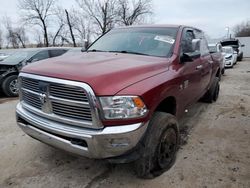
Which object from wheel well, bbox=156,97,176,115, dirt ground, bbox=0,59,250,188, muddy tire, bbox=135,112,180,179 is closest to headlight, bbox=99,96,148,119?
muddy tire, bbox=135,112,180,179

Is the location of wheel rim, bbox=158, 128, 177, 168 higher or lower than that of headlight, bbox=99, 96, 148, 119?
lower

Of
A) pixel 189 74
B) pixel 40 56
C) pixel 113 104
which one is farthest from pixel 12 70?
pixel 113 104

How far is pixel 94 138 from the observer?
2.20 m

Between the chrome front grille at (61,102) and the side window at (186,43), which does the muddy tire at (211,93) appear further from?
the chrome front grille at (61,102)

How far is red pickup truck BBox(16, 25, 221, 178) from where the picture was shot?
7.26ft

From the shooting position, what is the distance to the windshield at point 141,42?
3.35 meters

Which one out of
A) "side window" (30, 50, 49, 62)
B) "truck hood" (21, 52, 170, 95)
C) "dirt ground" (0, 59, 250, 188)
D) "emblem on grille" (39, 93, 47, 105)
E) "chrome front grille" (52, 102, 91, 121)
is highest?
"truck hood" (21, 52, 170, 95)

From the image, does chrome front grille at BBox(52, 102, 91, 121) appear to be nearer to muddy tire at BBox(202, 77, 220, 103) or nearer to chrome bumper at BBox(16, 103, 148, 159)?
chrome bumper at BBox(16, 103, 148, 159)

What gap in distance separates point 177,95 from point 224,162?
3.59ft

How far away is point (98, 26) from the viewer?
103 feet

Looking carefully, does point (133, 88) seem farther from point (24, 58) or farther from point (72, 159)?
point (24, 58)

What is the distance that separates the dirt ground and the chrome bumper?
62 cm

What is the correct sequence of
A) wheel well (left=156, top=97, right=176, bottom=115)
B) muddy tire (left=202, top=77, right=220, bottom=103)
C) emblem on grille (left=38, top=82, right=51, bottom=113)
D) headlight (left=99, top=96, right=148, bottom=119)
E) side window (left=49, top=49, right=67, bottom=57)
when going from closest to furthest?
headlight (left=99, top=96, right=148, bottom=119) < emblem on grille (left=38, top=82, right=51, bottom=113) < wheel well (left=156, top=97, right=176, bottom=115) < muddy tire (left=202, top=77, right=220, bottom=103) < side window (left=49, top=49, right=67, bottom=57)

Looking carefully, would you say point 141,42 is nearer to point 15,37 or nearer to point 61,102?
point 61,102
